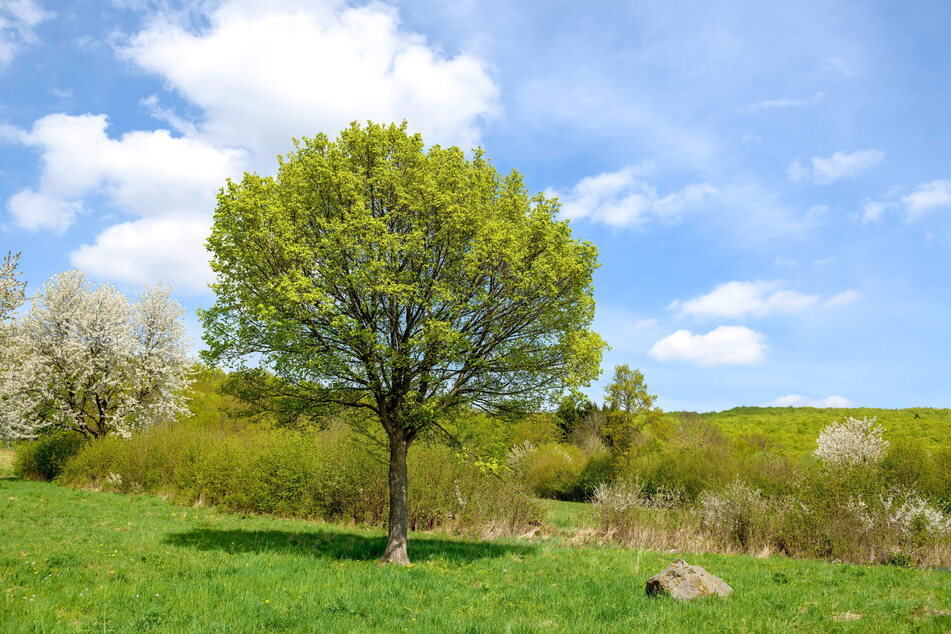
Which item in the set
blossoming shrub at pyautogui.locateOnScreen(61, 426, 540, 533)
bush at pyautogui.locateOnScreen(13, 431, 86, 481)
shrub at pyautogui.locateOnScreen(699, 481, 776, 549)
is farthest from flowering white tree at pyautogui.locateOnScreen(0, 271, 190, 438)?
A: shrub at pyautogui.locateOnScreen(699, 481, 776, 549)

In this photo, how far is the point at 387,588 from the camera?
36.5ft

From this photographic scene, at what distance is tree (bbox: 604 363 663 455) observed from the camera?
50781 mm

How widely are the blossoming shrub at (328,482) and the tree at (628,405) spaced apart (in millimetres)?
27965

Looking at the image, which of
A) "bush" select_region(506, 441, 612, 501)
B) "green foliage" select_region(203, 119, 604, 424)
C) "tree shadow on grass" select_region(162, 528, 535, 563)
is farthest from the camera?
"bush" select_region(506, 441, 612, 501)

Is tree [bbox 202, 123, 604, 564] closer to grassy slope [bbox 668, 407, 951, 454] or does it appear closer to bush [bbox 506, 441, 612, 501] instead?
bush [bbox 506, 441, 612, 501]

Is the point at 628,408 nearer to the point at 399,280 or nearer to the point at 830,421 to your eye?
the point at 830,421

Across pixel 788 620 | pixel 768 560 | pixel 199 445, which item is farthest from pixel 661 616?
pixel 199 445

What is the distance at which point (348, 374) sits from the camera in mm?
15266

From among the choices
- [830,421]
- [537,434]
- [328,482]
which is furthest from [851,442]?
[328,482]

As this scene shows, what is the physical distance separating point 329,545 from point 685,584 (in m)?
11.2

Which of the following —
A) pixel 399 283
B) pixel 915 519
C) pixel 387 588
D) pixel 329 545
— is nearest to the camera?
pixel 387 588

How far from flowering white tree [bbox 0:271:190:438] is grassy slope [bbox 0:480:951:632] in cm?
2037

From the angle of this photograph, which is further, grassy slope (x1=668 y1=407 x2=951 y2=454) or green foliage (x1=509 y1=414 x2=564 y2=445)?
green foliage (x1=509 y1=414 x2=564 y2=445)

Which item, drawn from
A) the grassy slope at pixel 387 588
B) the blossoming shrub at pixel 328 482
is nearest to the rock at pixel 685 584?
the grassy slope at pixel 387 588
